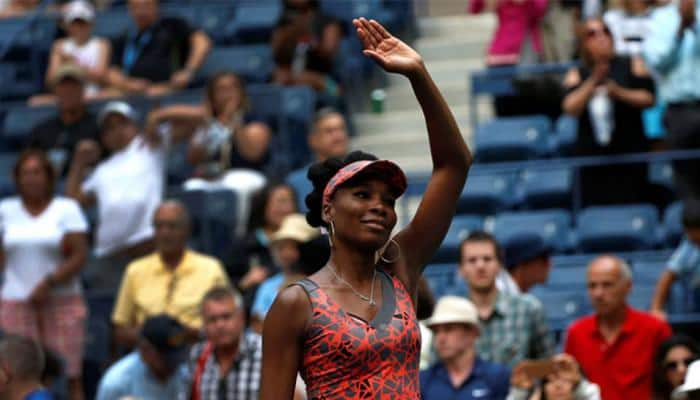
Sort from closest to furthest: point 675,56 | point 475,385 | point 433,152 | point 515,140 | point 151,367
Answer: point 433,152, point 475,385, point 151,367, point 675,56, point 515,140

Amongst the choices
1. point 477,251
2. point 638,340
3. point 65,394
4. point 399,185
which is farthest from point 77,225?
point 399,185

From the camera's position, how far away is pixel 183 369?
9.58m

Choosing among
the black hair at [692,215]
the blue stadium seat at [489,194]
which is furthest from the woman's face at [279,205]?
the black hair at [692,215]

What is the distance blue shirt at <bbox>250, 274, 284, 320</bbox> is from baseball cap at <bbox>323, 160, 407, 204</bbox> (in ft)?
17.1

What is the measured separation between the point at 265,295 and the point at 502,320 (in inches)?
65.9

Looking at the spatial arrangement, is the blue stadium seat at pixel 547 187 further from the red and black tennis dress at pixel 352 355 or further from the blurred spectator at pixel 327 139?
the red and black tennis dress at pixel 352 355

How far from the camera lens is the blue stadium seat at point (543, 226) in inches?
438

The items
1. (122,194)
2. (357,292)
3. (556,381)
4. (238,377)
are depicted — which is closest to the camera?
(357,292)

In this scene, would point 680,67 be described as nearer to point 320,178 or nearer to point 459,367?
point 459,367

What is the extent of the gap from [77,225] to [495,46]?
356 cm

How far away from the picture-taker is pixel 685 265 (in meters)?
9.73

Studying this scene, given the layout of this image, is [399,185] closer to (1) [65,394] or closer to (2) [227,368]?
(2) [227,368]

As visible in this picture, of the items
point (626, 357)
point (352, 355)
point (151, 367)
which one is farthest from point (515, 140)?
point (352, 355)

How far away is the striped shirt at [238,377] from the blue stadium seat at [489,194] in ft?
10.0
